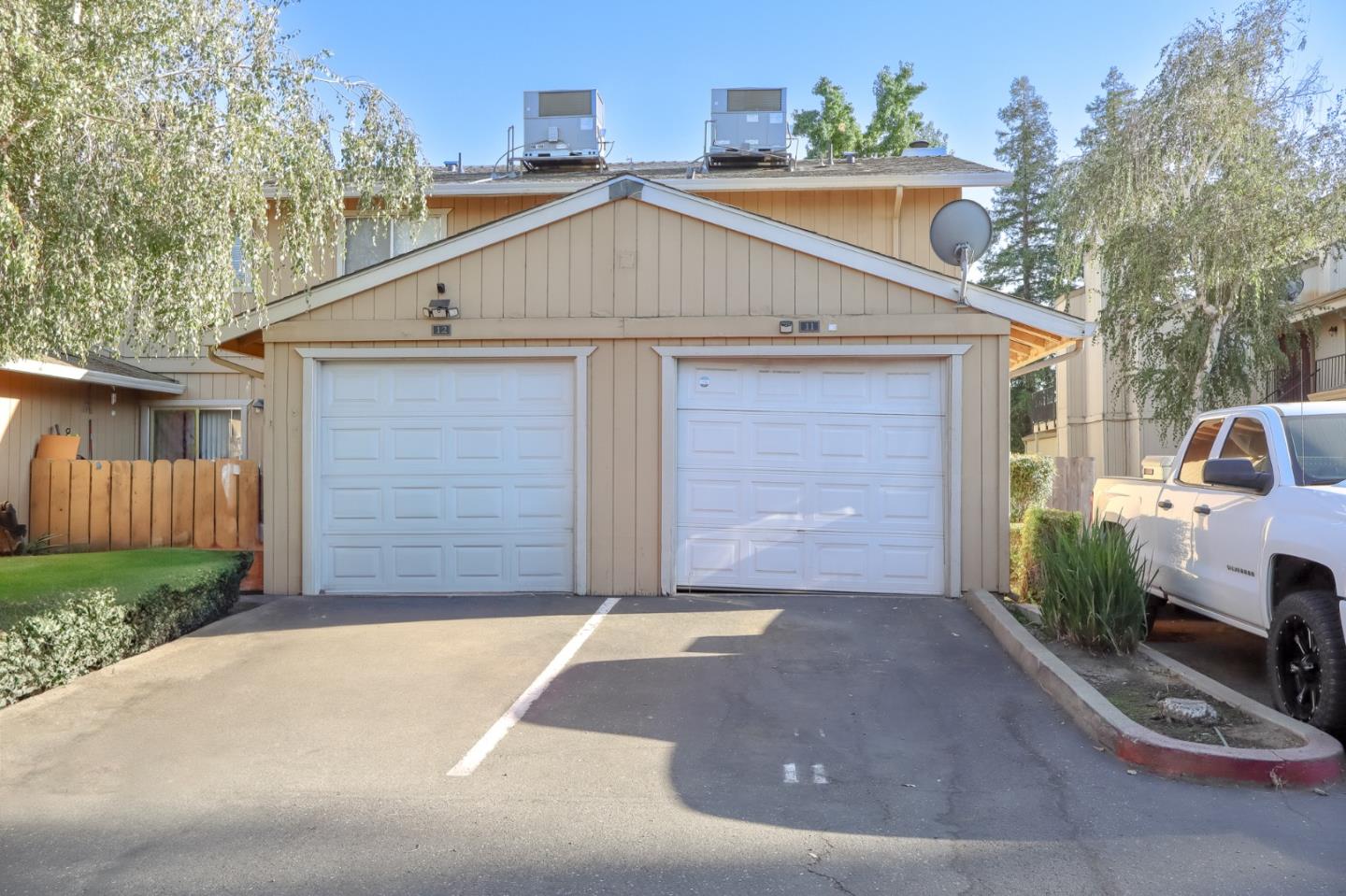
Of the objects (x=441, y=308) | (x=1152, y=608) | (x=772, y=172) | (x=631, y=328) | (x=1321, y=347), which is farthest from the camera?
(x=1321, y=347)

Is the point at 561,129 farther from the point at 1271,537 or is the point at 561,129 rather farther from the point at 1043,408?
the point at 1043,408

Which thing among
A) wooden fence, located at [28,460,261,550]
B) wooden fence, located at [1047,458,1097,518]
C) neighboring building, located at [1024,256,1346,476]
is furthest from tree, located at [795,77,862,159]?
wooden fence, located at [28,460,261,550]

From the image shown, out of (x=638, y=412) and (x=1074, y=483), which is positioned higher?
(x=638, y=412)

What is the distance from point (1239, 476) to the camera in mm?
6258

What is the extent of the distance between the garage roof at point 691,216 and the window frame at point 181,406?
5759 millimetres

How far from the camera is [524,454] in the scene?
404 inches

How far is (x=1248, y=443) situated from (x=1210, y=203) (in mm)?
11151

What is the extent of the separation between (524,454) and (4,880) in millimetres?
6644

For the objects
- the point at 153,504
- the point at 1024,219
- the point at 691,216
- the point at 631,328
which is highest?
the point at 1024,219

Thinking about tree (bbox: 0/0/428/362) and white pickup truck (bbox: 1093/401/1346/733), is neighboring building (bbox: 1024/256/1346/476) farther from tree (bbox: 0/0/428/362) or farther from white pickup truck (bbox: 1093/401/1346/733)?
tree (bbox: 0/0/428/362)

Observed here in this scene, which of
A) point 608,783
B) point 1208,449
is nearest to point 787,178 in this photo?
point 1208,449

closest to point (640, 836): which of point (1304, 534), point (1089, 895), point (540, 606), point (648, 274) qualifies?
point (1089, 895)

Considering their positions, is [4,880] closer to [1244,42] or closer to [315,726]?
[315,726]

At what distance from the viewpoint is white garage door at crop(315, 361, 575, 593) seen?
1027 centimetres
